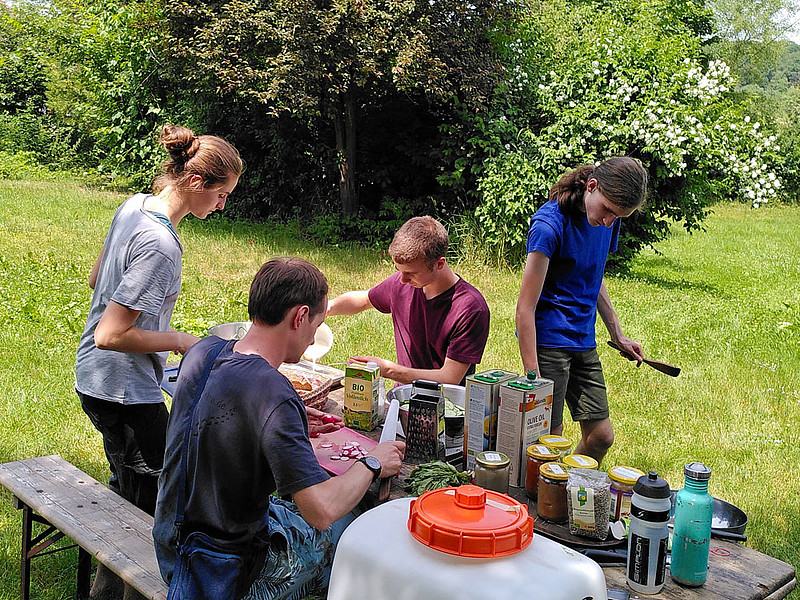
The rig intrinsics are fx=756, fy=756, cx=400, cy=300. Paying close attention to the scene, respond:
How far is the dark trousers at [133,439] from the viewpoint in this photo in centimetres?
296

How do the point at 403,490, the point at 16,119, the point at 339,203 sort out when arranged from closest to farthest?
the point at 403,490, the point at 339,203, the point at 16,119

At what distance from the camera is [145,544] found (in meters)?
2.69

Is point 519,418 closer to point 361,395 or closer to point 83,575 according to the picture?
point 361,395

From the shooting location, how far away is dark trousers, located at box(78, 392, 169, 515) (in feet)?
9.71

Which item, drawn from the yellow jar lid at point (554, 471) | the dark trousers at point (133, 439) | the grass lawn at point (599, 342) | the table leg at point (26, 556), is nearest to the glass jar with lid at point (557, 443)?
the yellow jar lid at point (554, 471)

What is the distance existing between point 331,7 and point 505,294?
4.32 metres

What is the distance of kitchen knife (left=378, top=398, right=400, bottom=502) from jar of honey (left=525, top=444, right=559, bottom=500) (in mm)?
442

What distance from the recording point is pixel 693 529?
191 centimetres

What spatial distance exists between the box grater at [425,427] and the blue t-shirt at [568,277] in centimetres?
100

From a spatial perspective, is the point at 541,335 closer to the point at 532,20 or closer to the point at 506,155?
the point at 506,155

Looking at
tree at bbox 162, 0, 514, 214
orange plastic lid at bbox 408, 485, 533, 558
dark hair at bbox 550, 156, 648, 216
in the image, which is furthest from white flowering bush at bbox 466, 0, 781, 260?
orange plastic lid at bbox 408, 485, 533, 558

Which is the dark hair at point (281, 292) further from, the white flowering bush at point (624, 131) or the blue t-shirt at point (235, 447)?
the white flowering bush at point (624, 131)

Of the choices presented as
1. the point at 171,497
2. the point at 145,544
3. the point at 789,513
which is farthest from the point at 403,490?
the point at 789,513

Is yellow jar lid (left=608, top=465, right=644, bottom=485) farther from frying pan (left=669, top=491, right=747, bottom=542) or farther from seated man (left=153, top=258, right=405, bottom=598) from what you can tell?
seated man (left=153, top=258, right=405, bottom=598)
